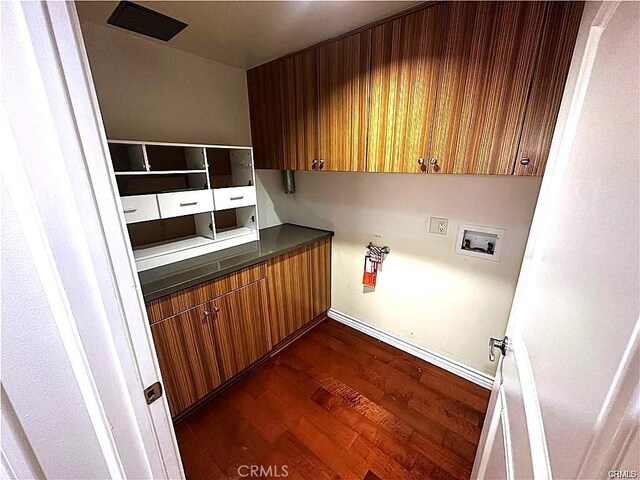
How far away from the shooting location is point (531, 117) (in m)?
0.99

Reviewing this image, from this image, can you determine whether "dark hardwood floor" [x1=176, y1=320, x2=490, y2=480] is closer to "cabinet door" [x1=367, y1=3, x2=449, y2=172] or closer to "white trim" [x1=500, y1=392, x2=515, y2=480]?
"white trim" [x1=500, y1=392, x2=515, y2=480]

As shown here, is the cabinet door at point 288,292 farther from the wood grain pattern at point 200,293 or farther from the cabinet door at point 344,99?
the cabinet door at point 344,99

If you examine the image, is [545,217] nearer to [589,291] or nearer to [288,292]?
[589,291]

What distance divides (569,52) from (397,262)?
1.34 metres

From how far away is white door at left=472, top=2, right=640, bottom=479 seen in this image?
0.32 metres

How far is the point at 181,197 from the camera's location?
145 centimetres

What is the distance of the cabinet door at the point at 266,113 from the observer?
1768mm

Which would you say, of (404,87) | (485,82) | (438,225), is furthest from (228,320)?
(485,82)

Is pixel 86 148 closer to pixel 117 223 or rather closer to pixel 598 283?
pixel 117 223

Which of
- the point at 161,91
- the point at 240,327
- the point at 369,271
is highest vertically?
the point at 161,91

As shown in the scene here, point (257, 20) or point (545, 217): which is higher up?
point (257, 20)

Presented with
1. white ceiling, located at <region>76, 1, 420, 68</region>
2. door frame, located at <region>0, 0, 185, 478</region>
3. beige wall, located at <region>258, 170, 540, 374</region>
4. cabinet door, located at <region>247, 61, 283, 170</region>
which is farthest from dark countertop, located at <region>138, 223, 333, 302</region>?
white ceiling, located at <region>76, 1, 420, 68</region>

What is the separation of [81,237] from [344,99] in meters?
1.40

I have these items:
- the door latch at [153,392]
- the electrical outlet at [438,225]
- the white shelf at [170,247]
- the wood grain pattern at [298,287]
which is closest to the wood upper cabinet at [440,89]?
the electrical outlet at [438,225]
